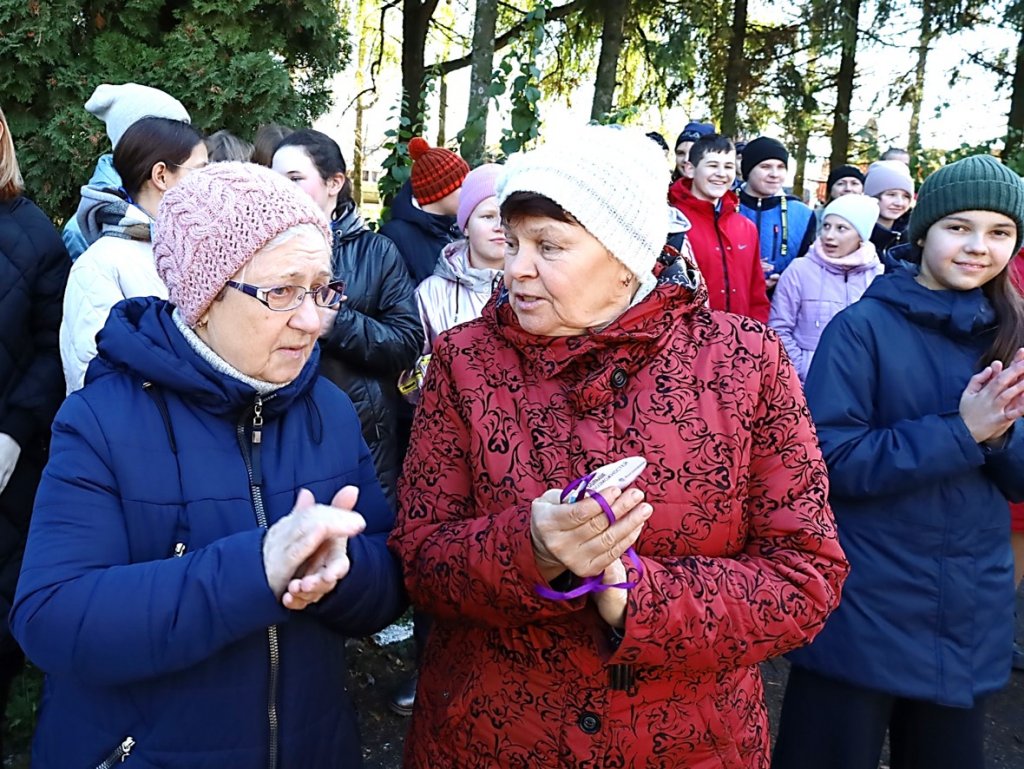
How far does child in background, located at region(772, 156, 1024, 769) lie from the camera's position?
232 centimetres

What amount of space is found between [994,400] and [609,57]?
916 cm

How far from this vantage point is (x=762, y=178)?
6008 mm

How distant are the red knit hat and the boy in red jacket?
161 cm

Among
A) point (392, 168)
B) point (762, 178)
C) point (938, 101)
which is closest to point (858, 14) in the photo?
point (938, 101)

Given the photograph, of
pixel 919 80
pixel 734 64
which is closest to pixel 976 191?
pixel 734 64

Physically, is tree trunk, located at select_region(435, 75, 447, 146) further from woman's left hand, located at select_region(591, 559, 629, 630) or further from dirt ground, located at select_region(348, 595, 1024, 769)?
woman's left hand, located at select_region(591, 559, 629, 630)

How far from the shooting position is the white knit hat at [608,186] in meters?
1.69

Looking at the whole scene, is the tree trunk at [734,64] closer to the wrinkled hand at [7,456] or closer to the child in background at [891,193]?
the child in background at [891,193]

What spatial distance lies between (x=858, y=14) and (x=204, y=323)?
1282 cm

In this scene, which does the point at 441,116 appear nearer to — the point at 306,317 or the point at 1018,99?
the point at 1018,99

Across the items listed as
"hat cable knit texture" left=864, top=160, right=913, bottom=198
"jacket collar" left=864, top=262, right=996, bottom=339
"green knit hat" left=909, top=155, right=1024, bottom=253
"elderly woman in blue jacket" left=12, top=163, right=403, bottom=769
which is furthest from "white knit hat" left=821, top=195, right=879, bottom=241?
"elderly woman in blue jacket" left=12, top=163, right=403, bottom=769

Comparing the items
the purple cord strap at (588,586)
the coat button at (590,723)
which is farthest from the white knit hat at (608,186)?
the coat button at (590,723)

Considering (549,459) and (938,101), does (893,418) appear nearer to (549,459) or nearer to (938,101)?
(549,459)

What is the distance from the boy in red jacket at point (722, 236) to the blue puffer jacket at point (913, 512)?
2.66 meters
